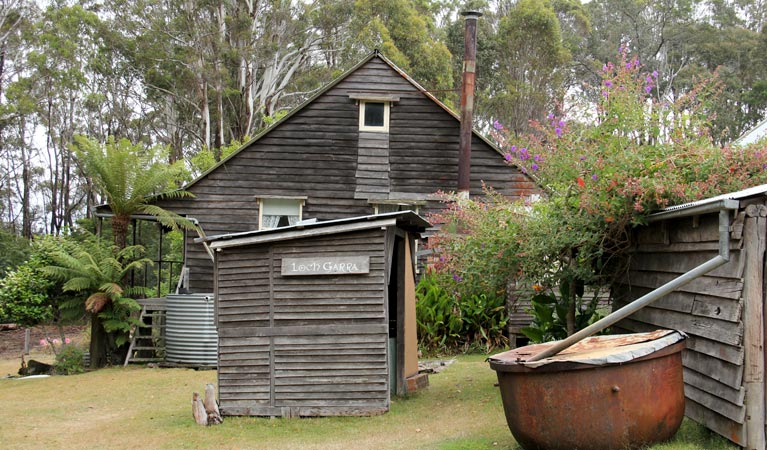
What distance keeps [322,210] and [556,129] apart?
988 cm

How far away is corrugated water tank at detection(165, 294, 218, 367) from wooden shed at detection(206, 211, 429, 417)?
5.51 metres

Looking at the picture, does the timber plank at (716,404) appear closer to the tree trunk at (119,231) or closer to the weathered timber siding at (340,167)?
the weathered timber siding at (340,167)

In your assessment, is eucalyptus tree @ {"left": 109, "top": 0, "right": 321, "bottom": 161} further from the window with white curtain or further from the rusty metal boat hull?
the rusty metal boat hull

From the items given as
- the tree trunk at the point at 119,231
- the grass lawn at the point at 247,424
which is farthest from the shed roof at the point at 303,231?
the tree trunk at the point at 119,231

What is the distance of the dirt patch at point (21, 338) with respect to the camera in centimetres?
2161

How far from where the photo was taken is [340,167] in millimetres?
19141

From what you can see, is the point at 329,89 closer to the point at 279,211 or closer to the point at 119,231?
the point at 279,211

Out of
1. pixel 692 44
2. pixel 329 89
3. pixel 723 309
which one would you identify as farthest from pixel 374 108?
pixel 692 44

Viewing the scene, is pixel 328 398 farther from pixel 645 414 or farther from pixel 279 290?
pixel 645 414

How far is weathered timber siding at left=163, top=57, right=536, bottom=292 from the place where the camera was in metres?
19.0

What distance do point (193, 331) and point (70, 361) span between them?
8.87 feet

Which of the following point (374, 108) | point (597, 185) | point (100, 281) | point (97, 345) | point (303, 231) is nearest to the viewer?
point (597, 185)

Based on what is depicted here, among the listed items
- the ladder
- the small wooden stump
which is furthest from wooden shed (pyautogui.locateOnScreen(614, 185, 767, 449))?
the ladder

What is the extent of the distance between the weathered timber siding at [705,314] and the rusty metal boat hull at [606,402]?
0.50 metres
